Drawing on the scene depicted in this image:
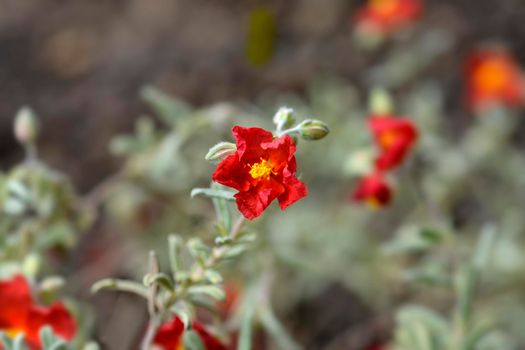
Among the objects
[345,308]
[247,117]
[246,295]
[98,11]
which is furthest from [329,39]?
[246,295]

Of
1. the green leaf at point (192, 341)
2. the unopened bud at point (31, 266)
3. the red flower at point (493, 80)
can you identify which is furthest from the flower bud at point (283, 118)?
the red flower at point (493, 80)

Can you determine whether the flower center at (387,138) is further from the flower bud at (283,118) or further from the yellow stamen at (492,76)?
the yellow stamen at (492,76)

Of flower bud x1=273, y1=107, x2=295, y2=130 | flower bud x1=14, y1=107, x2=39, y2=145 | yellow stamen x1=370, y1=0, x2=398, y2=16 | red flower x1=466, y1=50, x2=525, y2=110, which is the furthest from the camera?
red flower x1=466, y1=50, x2=525, y2=110

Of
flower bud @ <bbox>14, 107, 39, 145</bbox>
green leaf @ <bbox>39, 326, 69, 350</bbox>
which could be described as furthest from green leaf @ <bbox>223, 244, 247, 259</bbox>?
flower bud @ <bbox>14, 107, 39, 145</bbox>

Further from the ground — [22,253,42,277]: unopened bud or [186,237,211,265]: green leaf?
[22,253,42,277]: unopened bud

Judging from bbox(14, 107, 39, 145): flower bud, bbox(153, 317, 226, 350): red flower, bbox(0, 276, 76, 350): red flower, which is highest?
bbox(14, 107, 39, 145): flower bud

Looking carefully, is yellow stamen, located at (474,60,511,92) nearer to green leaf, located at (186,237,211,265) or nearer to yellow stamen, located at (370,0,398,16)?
yellow stamen, located at (370,0,398,16)
